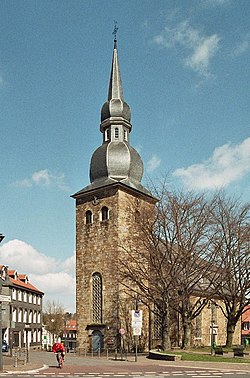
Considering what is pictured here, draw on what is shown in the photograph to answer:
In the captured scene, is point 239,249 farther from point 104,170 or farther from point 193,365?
point 193,365

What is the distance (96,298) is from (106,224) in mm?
6854

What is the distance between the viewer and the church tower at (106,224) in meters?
47.1

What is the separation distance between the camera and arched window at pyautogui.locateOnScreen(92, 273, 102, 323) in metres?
47.9

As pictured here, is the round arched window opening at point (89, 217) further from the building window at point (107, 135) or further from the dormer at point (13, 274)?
the dormer at point (13, 274)

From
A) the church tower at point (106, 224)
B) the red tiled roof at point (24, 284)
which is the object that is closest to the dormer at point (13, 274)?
the red tiled roof at point (24, 284)

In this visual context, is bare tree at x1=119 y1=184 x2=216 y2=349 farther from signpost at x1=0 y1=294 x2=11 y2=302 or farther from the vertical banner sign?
signpost at x1=0 y1=294 x2=11 y2=302

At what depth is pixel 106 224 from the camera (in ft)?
161

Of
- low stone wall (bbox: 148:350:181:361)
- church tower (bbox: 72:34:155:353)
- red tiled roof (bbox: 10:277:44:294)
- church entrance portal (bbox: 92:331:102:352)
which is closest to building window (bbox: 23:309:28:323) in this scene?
red tiled roof (bbox: 10:277:44:294)

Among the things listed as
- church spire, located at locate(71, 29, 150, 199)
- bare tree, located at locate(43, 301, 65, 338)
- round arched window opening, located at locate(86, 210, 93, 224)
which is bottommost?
bare tree, located at locate(43, 301, 65, 338)

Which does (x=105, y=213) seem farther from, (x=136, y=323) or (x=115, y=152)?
(x=136, y=323)

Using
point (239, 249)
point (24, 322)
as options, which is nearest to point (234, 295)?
point (239, 249)

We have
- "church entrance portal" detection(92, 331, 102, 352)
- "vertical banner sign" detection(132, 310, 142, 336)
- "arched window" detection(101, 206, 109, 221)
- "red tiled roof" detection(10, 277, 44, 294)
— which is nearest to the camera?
"vertical banner sign" detection(132, 310, 142, 336)

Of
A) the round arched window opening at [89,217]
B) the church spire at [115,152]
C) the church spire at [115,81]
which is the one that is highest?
the church spire at [115,81]

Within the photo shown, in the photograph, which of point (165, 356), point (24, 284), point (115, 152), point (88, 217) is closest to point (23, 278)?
point (24, 284)
